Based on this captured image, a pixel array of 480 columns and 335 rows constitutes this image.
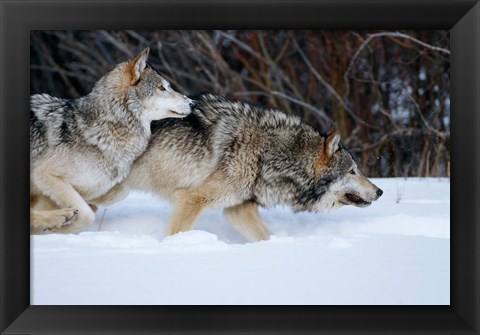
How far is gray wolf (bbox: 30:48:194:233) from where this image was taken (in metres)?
5.00

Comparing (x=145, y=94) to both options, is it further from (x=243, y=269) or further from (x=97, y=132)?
(x=243, y=269)

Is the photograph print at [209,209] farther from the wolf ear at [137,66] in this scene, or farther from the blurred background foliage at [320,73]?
the blurred background foliage at [320,73]

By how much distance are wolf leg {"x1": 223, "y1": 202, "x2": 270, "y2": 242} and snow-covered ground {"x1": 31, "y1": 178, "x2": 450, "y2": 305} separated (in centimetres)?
34

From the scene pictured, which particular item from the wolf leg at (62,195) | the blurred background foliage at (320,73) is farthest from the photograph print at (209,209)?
the blurred background foliage at (320,73)

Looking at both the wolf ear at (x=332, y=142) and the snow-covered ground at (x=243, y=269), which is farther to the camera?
the wolf ear at (x=332, y=142)

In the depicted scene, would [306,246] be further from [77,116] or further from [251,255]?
[77,116]

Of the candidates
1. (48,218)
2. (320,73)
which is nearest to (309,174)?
(48,218)

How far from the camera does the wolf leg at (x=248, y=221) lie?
5408 mm

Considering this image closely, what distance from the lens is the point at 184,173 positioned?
205 inches

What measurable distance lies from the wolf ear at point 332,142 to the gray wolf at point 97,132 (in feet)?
3.52
